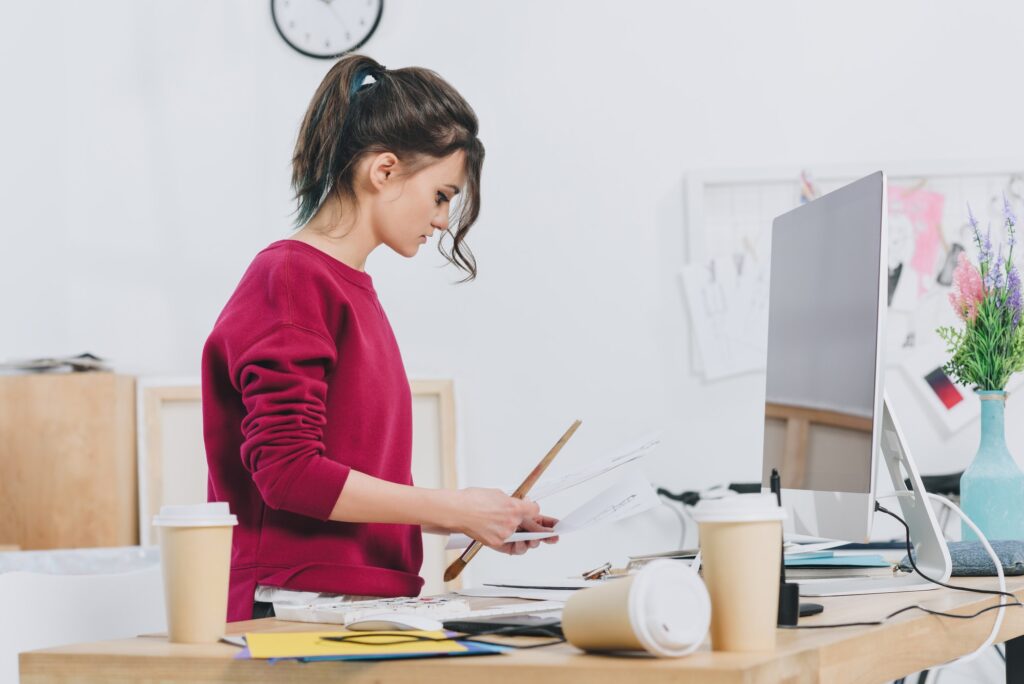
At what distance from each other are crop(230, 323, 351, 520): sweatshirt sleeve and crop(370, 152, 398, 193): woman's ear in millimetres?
288

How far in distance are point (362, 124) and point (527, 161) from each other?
5.06 feet

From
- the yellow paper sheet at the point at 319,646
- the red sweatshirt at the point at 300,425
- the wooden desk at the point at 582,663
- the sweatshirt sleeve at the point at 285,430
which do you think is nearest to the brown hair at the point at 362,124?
the red sweatshirt at the point at 300,425

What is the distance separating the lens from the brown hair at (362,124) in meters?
1.31

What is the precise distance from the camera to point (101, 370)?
A: 277 cm

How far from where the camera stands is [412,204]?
4.40 ft

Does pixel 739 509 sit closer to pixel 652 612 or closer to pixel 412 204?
pixel 652 612

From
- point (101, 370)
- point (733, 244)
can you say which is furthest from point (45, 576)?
point (733, 244)

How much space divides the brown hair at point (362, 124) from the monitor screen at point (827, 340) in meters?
0.45

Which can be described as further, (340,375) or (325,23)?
(325,23)

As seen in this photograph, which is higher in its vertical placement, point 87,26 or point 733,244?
point 87,26

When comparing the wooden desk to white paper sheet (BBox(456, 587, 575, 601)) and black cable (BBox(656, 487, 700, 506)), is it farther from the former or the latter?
black cable (BBox(656, 487, 700, 506))

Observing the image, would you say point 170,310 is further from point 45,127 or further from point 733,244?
point 733,244

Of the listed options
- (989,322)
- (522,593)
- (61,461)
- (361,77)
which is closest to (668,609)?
(522,593)

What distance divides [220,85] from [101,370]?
81 centimetres
